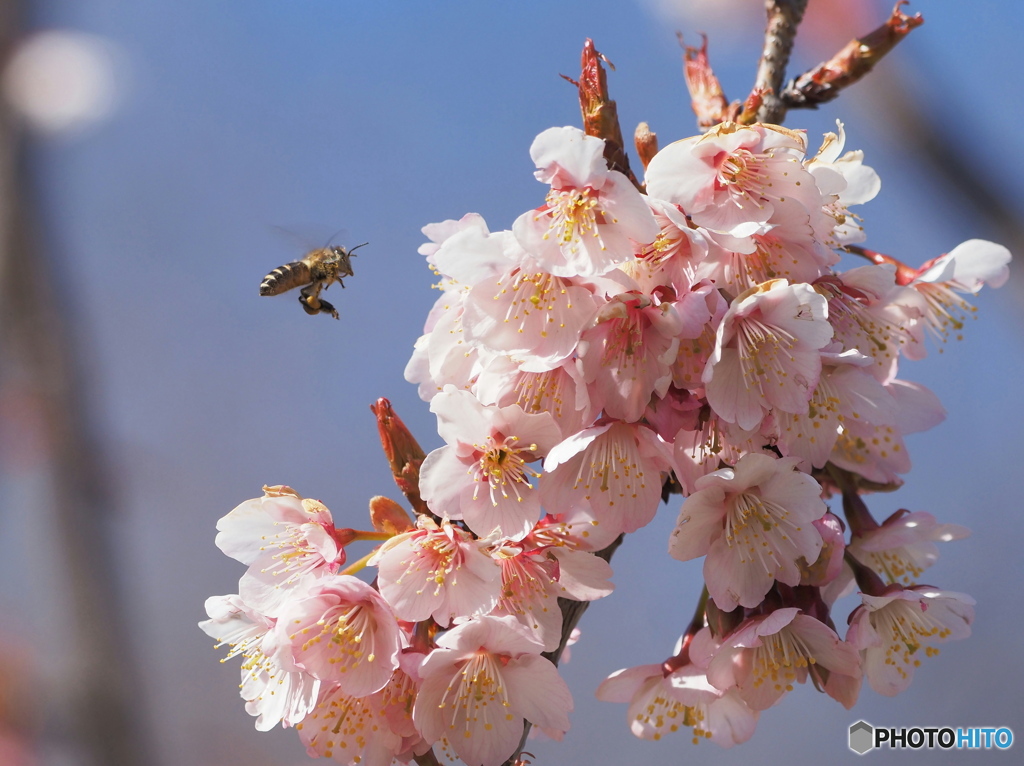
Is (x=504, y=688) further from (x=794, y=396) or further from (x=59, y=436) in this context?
(x=59, y=436)

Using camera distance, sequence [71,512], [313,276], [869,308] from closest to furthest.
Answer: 1. [869,308]
2. [313,276]
3. [71,512]

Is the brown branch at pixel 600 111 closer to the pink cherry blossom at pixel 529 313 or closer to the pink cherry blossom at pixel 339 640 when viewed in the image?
the pink cherry blossom at pixel 529 313

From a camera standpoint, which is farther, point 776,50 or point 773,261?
point 776,50

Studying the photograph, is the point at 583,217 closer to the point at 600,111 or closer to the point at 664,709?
the point at 600,111

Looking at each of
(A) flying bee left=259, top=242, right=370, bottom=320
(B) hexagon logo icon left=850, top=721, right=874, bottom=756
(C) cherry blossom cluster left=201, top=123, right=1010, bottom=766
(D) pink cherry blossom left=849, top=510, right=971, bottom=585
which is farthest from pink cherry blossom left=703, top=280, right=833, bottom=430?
(B) hexagon logo icon left=850, top=721, right=874, bottom=756

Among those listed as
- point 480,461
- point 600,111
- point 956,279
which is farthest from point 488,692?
point 956,279

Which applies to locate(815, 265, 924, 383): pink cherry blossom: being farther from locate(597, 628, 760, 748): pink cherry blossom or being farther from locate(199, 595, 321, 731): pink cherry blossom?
locate(199, 595, 321, 731): pink cherry blossom
